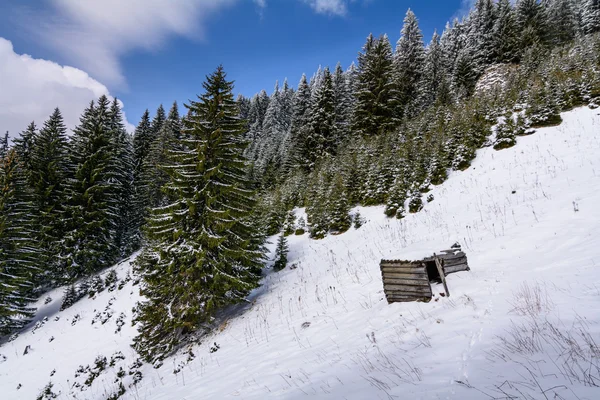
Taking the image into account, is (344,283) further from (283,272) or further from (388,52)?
(388,52)

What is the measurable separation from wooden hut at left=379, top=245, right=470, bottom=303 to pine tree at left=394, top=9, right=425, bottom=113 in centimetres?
3071

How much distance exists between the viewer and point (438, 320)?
4.73 m

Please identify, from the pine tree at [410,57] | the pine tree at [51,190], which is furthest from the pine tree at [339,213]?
the pine tree at [51,190]

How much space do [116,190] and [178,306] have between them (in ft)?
83.3

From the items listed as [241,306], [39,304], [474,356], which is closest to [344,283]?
[241,306]

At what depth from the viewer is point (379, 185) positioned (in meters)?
17.2

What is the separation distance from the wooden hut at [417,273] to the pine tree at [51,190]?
2756 cm

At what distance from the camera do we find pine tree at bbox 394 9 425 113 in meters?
34.7

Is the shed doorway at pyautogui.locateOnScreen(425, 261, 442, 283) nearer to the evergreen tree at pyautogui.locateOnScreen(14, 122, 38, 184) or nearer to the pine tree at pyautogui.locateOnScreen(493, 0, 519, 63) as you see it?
the pine tree at pyautogui.locateOnScreen(493, 0, 519, 63)

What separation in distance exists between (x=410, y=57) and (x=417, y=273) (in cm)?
4138

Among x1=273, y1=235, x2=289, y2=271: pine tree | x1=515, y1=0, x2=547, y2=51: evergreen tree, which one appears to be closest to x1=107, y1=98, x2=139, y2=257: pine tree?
x1=273, y1=235, x2=289, y2=271: pine tree

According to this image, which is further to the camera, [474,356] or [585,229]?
[585,229]

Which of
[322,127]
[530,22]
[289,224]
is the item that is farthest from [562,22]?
[289,224]

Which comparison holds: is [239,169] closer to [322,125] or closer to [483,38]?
[322,125]
